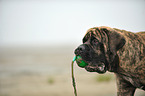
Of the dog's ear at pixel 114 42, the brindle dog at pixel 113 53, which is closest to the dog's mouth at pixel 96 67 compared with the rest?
the brindle dog at pixel 113 53

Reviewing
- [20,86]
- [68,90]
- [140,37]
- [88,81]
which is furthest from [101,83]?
[140,37]

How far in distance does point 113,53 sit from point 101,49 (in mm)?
216

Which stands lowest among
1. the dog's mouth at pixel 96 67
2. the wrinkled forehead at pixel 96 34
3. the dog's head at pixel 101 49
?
the dog's mouth at pixel 96 67

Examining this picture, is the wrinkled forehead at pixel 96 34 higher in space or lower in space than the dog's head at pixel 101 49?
higher

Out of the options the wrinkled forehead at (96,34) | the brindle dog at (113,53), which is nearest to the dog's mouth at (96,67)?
the brindle dog at (113,53)

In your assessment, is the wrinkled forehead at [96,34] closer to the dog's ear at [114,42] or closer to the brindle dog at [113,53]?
the brindle dog at [113,53]

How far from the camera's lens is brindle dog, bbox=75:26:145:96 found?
12.7ft

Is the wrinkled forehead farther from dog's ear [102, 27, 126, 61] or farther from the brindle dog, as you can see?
dog's ear [102, 27, 126, 61]

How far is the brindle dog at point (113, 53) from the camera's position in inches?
153

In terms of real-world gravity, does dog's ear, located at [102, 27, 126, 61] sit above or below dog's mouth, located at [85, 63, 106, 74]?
above

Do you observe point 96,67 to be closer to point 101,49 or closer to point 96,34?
point 101,49

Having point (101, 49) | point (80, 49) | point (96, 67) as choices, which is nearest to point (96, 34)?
point (101, 49)

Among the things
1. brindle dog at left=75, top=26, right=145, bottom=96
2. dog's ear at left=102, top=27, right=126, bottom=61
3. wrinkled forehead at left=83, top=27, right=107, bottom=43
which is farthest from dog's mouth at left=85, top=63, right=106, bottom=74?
wrinkled forehead at left=83, top=27, right=107, bottom=43

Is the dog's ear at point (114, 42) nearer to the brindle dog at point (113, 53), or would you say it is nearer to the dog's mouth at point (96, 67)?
the brindle dog at point (113, 53)
